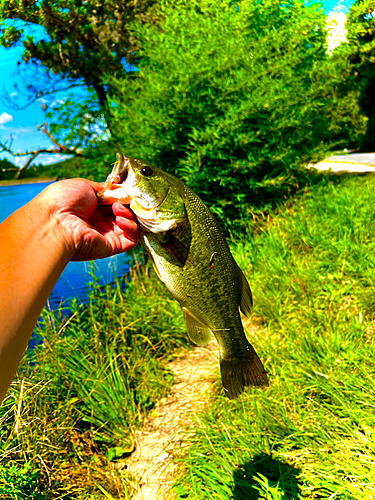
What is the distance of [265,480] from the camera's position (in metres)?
2.40

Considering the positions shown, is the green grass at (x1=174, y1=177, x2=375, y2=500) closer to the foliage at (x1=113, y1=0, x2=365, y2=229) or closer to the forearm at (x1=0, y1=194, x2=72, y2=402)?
the forearm at (x1=0, y1=194, x2=72, y2=402)

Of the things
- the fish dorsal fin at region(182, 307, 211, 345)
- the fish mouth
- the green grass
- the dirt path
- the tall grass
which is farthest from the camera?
the dirt path

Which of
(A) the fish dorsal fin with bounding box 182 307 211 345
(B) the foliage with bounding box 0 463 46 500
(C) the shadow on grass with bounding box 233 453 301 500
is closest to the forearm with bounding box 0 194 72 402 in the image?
(A) the fish dorsal fin with bounding box 182 307 211 345

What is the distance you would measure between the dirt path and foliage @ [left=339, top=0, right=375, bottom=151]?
286 inches

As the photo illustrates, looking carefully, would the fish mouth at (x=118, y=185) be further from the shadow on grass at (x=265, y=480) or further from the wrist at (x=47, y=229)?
the shadow on grass at (x=265, y=480)

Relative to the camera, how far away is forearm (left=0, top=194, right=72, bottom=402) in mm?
1386

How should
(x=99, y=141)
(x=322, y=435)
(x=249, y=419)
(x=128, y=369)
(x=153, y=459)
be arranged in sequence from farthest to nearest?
(x=99, y=141) < (x=128, y=369) < (x=153, y=459) < (x=249, y=419) < (x=322, y=435)

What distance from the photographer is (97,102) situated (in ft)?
28.5

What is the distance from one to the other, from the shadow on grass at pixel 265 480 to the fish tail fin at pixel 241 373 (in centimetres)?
76

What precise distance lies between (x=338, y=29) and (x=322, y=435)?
8561mm

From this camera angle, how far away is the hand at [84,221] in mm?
1877

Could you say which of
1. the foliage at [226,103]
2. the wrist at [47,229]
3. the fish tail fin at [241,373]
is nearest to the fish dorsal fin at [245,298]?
the fish tail fin at [241,373]

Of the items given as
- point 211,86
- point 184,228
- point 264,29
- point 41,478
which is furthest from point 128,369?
point 264,29

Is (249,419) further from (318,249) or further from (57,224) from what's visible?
(318,249)
